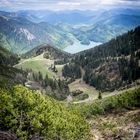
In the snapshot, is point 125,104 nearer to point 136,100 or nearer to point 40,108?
point 136,100

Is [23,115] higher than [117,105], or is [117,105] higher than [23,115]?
[23,115]

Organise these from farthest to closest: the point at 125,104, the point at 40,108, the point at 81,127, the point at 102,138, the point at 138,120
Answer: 1. the point at 125,104
2. the point at 138,120
3. the point at 102,138
4. the point at 81,127
5. the point at 40,108

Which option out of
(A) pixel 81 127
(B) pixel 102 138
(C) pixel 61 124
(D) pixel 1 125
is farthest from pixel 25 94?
(B) pixel 102 138

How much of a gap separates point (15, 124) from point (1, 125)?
2.80 meters

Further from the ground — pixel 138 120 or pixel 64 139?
pixel 64 139

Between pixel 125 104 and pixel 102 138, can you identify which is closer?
pixel 102 138

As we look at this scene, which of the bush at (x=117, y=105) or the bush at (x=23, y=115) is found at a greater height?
the bush at (x=23, y=115)

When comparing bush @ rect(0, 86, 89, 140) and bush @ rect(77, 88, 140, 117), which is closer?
bush @ rect(0, 86, 89, 140)

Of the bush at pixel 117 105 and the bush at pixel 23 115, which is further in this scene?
the bush at pixel 117 105

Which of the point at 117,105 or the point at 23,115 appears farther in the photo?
the point at 117,105

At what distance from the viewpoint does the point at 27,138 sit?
52.1 metres

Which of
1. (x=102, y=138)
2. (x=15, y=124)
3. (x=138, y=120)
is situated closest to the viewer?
(x=15, y=124)

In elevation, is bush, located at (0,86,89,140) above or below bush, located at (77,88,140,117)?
above

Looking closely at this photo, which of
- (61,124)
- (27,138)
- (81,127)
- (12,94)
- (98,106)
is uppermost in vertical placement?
(12,94)
